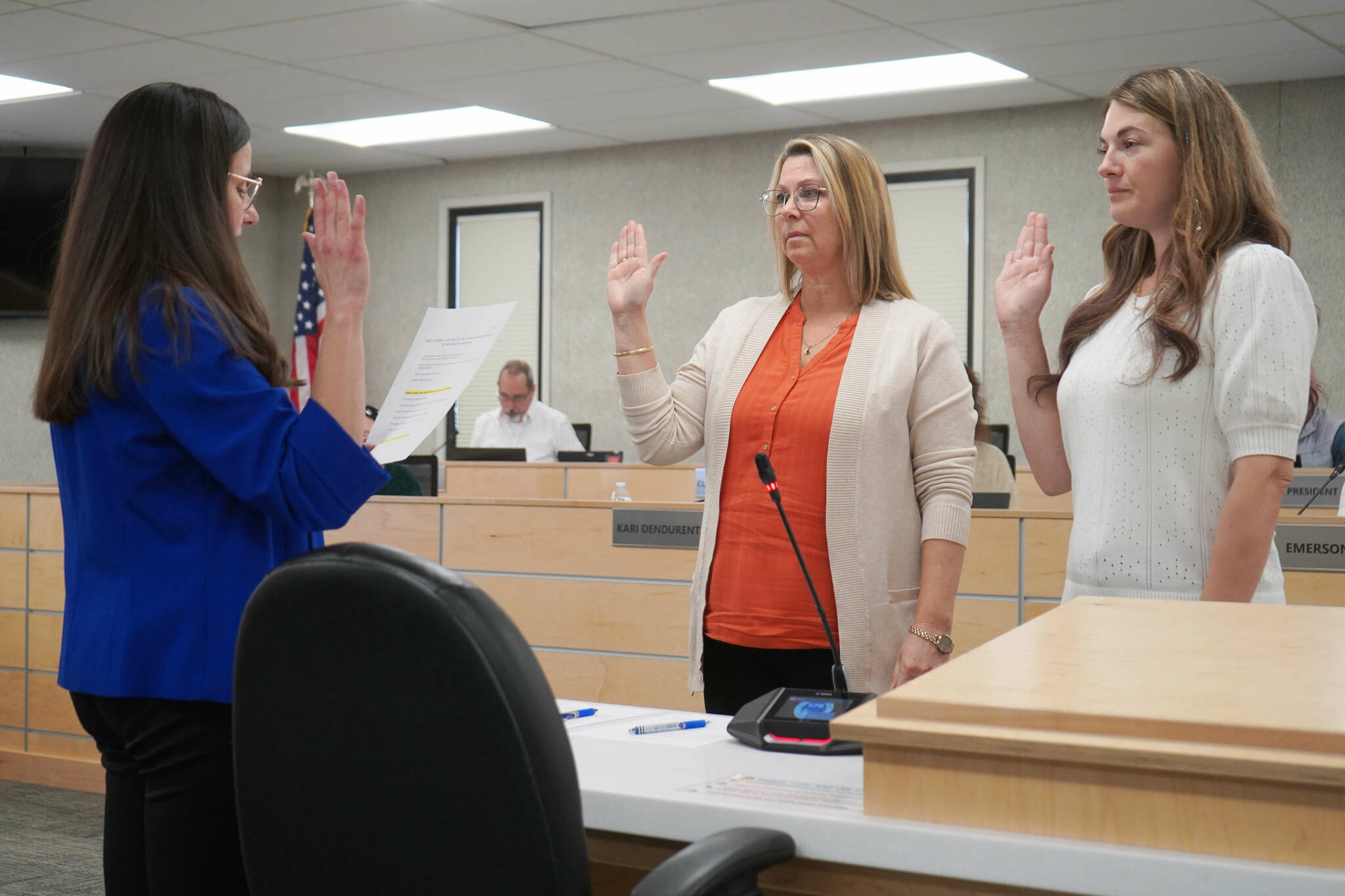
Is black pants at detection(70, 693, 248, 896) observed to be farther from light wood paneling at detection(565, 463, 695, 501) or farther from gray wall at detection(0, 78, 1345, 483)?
gray wall at detection(0, 78, 1345, 483)

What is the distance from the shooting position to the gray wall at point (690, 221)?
7273mm

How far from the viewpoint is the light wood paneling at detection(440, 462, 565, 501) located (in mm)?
6480

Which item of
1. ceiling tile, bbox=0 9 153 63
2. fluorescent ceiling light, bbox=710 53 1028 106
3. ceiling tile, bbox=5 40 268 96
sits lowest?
ceiling tile, bbox=0 9 153 63

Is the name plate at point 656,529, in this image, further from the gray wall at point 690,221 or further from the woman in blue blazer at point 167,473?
the gray wall at point 690,221

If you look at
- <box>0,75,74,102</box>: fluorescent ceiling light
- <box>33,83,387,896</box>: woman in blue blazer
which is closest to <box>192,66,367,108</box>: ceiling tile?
<box>0,75,74,102</box>: fluorescent ceiling light

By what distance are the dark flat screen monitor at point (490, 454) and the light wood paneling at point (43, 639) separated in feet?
9.55

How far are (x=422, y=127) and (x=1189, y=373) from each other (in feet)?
24.6

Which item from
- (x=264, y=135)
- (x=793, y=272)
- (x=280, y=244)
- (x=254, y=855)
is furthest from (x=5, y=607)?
(x=280, y=244)

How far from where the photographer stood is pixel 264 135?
856cm

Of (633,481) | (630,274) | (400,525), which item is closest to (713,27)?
(633,481)

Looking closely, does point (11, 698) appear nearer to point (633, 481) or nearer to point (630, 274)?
point (633, 481)

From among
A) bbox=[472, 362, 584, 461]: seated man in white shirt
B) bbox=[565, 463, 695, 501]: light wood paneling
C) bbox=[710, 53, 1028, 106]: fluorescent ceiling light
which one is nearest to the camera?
bbox=[565, 463, 695, 501]: light wood paneling

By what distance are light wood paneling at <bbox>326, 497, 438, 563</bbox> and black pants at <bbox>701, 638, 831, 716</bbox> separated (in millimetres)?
2142

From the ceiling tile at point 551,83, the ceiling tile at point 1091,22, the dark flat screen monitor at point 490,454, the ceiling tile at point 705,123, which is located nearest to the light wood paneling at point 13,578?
the dark flat screen monitor at point 490,454
